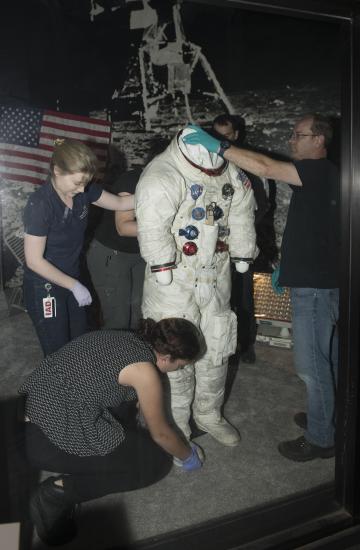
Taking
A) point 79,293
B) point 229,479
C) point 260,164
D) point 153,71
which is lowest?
point 229,479

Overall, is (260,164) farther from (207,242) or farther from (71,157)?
(71,157)

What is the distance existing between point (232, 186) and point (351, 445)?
1.28 metres

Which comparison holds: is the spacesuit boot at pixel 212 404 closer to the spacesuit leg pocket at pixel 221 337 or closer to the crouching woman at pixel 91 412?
the spacesuit leg pocket at pixel 221 337

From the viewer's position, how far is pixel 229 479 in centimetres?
228

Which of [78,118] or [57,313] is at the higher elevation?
[78,118]

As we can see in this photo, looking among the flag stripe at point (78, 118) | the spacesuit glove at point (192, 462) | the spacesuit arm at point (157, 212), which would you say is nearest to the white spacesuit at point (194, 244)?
the spacesuit arm at point (157, 212)

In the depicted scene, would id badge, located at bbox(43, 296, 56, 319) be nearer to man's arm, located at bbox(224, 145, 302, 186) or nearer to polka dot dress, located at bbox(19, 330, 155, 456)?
polka dot dress, located at bbox(19, 330, 155, 456)

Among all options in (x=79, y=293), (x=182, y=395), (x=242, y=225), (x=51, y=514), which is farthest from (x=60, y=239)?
(x=51, y=514)

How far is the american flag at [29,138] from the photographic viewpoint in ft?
6.22

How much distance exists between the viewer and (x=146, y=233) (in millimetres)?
1980

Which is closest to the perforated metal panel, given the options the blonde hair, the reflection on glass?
the reflection on glass

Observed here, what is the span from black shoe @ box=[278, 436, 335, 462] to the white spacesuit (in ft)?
1.67

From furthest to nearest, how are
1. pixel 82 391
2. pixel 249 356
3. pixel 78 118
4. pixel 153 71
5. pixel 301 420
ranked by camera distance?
pixel 249 356 < pixel 153 71 < pixel 301 420 < pixel 78 118 < pixel 82 391

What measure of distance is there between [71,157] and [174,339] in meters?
0.86
